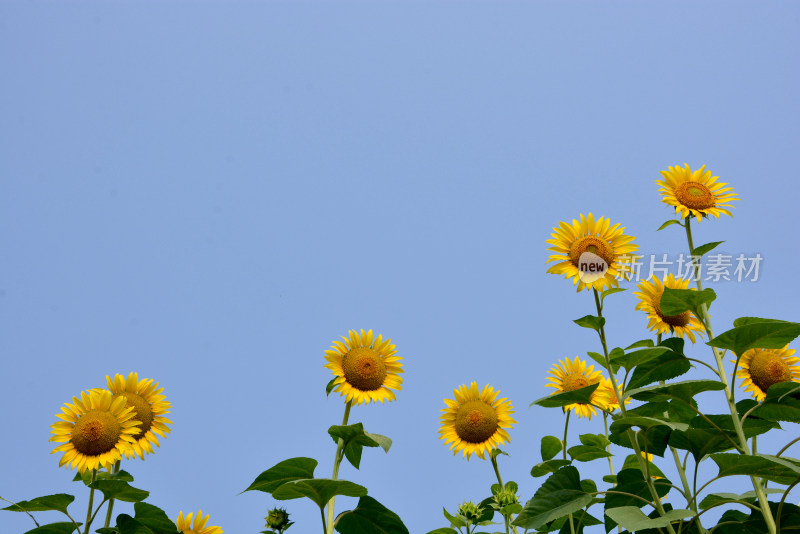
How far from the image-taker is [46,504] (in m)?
2.67

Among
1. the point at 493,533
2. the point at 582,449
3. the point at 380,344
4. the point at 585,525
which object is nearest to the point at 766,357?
the point at 582,449

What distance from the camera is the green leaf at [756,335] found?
2.63 metres

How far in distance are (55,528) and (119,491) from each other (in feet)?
0.97

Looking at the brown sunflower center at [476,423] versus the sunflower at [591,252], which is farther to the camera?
the brown sunflower center at [476,423]

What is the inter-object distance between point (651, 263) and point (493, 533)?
5.42ft

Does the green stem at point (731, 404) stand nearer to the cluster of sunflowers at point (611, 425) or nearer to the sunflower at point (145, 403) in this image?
the cluster of sunflowers at point (611, 425)

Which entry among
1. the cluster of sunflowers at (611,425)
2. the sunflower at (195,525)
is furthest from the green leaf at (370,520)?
the sunflower at (195,525)

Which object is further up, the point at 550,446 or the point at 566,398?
the point at 550,446

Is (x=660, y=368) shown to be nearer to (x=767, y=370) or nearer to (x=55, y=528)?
(x=767, y=370)

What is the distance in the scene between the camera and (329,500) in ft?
9.19

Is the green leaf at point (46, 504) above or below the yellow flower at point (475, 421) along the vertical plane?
below

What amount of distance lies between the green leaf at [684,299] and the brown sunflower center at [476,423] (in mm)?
1265

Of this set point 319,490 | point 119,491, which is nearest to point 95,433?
point 119,491

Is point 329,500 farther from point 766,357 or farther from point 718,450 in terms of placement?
point 766,357
